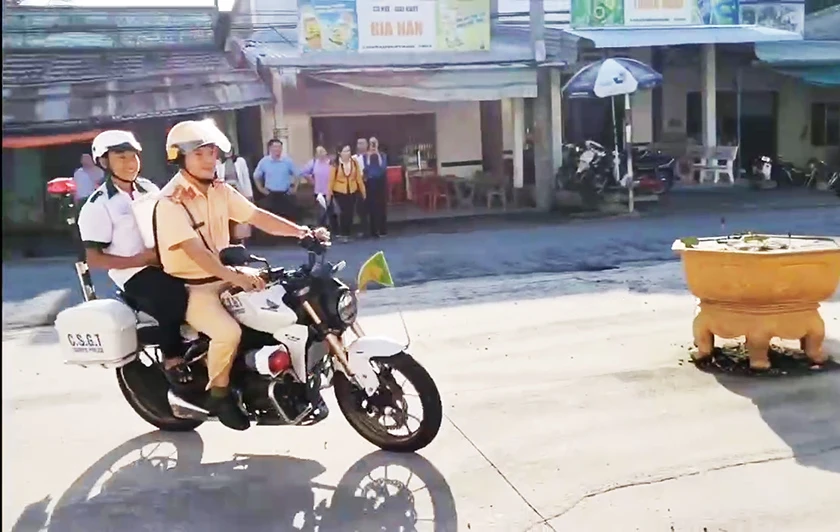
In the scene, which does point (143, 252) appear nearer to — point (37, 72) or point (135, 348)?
point (135, 348)

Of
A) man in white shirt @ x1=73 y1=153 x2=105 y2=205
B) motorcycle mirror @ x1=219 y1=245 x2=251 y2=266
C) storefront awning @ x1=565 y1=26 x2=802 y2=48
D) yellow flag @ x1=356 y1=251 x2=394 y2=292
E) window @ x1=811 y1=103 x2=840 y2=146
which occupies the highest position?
storefront awning @ x1=565 y1=26 x2=802 y2=48

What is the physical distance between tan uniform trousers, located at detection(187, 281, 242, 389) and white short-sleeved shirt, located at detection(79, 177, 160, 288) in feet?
1.41

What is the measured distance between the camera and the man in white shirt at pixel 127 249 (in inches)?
181

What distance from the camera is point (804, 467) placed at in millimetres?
4258

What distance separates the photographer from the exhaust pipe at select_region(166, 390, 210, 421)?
4.69 meters

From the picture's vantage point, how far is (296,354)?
174 inches

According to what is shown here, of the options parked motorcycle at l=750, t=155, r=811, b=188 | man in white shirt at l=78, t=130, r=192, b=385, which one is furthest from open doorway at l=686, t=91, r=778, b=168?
man in white shirt at l=78, t=130, r=192, b=385

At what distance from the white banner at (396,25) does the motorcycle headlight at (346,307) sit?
37.5 ft

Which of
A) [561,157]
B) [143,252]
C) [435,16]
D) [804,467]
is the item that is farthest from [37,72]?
[804,467]

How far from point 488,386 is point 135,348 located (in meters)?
2.12

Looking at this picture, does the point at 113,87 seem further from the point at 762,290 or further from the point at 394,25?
the point at 762,290

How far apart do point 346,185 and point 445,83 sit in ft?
10.6

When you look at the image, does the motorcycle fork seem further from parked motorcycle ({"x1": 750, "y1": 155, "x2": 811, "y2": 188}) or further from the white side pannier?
parked motorcycle ({"x1": 750, "y1": 155, "x2": 811, "y2": 188})

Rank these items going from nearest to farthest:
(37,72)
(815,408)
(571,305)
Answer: (815,408)
(571,305)
(37,72)
